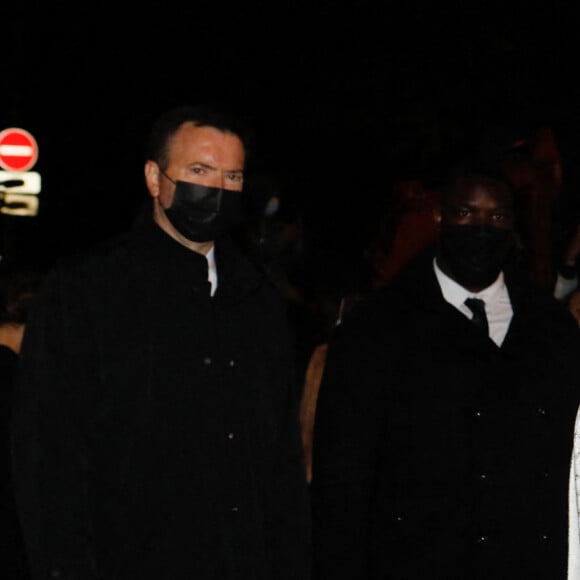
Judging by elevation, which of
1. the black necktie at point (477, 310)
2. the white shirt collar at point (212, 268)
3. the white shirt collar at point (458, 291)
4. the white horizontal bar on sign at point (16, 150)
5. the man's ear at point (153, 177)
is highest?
the man's ear at point (153, 177)

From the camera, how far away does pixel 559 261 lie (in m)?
9.60

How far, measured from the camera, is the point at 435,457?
15.8 feet

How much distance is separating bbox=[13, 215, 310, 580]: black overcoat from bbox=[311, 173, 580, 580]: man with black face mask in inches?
12.8

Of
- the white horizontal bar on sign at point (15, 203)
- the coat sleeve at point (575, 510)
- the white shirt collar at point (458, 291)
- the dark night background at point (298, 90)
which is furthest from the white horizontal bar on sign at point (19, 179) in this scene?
the coat sleeve at point (575, 510)

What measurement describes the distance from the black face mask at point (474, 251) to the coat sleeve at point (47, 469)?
150 cm

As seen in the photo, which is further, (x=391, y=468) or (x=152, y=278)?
(x=391, y=468)

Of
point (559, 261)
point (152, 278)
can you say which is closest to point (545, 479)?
point (152, 278)

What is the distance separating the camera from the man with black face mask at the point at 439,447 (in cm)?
482

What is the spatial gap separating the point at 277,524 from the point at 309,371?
6.29ft

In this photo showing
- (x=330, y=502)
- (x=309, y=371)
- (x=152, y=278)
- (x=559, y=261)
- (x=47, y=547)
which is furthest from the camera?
(x=559, y=261)

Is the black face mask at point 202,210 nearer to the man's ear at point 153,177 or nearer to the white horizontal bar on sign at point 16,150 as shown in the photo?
the man's ear at point 153,177

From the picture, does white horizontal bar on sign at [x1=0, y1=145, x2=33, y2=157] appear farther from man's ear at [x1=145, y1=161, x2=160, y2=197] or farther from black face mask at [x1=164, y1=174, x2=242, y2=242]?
black face mask at [x1=164, y1=174, x2=242, y2=242]

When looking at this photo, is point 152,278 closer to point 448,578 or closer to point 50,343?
point 50,343

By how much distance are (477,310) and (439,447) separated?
51cm
